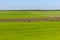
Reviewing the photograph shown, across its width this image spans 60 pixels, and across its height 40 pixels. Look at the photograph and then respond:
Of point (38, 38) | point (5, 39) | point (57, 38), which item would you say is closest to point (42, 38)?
point (38, 38)

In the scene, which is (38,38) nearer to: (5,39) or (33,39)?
(33,39)

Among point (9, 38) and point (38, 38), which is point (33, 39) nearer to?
point (38, 38)

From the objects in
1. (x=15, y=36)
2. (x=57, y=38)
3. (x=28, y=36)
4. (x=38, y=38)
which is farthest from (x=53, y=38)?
(x=15, y=36)

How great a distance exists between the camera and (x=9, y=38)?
20.9ft

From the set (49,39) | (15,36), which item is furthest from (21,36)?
(49,39)

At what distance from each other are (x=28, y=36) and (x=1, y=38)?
4.03 ft

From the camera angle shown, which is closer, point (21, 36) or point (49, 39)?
point (49, 39)

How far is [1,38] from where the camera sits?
6305mm

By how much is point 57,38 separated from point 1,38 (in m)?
2.39

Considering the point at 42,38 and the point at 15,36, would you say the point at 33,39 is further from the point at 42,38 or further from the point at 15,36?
the point at 15,36

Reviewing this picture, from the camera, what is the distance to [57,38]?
6379 mm

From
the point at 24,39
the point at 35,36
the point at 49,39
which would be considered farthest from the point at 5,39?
the point at 49,39

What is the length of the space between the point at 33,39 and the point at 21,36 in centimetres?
68

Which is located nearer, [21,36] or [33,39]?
[33,39]
